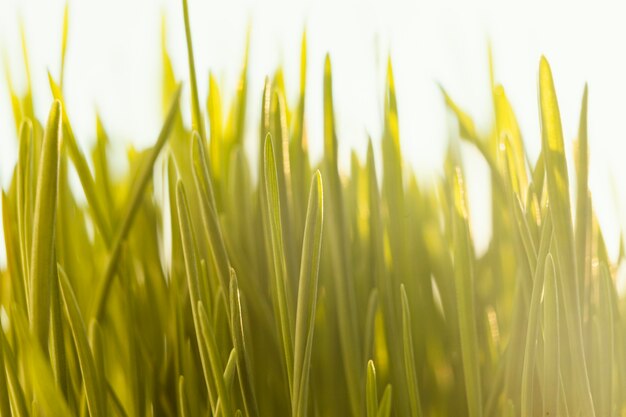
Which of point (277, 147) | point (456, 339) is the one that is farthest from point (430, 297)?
point (277, 147)

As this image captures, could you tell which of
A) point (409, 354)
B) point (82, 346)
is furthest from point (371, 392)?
point (82, 346)

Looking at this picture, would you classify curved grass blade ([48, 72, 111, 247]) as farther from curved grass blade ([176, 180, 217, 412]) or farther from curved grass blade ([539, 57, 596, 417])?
curved grass blade ([539, 57, 596, 417])

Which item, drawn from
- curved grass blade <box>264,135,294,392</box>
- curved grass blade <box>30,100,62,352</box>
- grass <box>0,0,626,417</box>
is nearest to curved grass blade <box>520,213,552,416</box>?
grass <box>0,0,626,417</box>

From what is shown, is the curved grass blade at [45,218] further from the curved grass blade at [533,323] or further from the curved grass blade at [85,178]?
the curved grass blade at [533,323]

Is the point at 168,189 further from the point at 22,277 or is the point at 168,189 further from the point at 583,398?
the point at 583,398

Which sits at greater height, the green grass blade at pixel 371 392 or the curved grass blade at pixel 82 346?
the curved grass blade at pixel 82 346

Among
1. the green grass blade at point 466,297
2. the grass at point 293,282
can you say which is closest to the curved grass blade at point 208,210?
the grass at point 293,282
